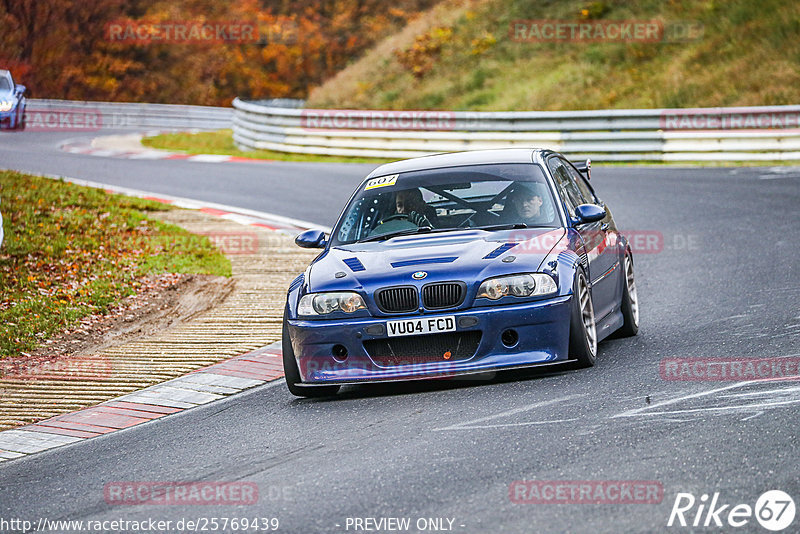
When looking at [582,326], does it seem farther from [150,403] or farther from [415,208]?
[150,403]

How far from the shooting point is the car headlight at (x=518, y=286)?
7.58m

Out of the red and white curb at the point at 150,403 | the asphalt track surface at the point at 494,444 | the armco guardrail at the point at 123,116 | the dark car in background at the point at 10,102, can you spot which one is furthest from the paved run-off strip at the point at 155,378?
the armco guardrail at the point at 123,116

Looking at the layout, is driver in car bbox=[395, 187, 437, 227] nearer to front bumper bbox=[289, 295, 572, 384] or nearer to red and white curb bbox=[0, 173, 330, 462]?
front bumper bbox=[289, 295, 572, 384]

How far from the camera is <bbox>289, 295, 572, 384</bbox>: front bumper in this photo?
752cm

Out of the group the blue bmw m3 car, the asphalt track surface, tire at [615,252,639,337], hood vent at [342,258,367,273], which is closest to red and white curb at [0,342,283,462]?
the asphalt track surface

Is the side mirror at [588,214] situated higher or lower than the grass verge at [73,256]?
higher

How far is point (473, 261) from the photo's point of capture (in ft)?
25.3

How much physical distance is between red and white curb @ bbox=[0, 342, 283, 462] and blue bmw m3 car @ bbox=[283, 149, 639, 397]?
2.88ft

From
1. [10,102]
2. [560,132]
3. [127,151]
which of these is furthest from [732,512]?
[10,102]

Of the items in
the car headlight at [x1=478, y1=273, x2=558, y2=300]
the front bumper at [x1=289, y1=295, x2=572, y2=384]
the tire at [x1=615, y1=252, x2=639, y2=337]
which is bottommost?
the tire at [x1=615, y1=252, x2=639, y2=337]

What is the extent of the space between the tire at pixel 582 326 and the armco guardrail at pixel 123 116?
119ft

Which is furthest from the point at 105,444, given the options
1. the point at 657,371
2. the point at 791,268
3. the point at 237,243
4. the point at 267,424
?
the point at 237,243

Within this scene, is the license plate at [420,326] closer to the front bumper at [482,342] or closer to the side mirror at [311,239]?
the front bumper at [482,342]

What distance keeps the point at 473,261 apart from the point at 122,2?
56128mm
